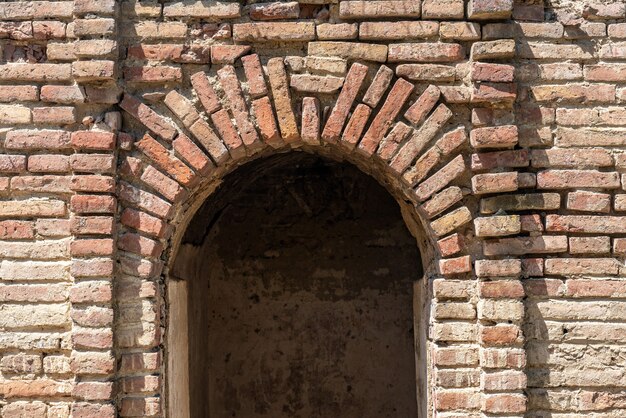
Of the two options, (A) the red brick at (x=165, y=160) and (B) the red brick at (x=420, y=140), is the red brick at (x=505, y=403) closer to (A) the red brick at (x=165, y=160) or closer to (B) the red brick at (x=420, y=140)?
(B) the red brick at (x=420, y=140)

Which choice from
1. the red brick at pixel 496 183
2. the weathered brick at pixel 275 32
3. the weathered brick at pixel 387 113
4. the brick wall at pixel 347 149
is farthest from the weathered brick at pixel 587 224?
the weathered brick at pixel 275 32

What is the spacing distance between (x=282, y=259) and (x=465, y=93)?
10.0 ft

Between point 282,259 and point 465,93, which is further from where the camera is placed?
point 282,259

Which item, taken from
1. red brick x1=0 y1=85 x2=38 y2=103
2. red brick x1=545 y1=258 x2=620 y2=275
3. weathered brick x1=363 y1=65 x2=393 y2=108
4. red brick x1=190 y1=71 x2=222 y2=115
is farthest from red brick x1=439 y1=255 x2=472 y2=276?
red brick x1=0 y1=85 x2=38 y2=103

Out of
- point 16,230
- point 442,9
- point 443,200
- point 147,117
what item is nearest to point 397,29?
point 442,9

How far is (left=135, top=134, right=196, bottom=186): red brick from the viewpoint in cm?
340

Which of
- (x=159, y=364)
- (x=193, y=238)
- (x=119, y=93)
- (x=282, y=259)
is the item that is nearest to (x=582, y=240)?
(x=159, y=364)

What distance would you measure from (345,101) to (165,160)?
0.91 metres

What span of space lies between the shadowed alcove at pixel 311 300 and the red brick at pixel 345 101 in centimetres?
257

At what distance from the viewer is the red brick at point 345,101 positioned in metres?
3.39

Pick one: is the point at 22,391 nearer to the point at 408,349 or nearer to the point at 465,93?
the point at 465,93

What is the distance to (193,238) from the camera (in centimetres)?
497

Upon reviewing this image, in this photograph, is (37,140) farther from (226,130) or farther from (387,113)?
(387,113)

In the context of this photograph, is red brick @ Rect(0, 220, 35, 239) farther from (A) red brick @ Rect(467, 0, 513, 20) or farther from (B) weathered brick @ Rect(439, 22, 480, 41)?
(A) red brick @ Rect(467, 0, 513, 20)
